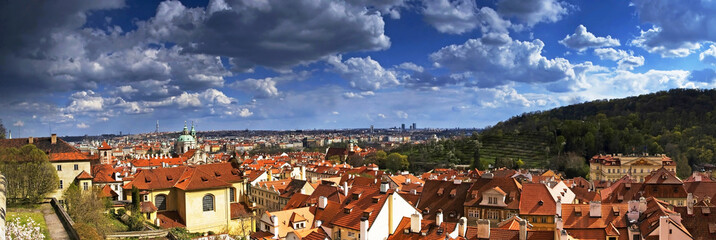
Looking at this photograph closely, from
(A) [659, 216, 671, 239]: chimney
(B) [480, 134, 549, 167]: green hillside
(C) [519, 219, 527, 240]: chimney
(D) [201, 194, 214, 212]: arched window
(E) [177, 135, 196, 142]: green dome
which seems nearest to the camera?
(C) [519, 219, 527, 240]: chimney

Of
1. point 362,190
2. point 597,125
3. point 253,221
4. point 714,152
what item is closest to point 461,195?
point 362,190

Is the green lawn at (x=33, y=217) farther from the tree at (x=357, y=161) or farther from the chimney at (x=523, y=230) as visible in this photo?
the tree at (x=357, y=161)

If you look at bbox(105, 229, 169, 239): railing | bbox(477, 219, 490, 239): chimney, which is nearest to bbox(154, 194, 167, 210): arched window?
bbox(105, 229, 169, 239): railing

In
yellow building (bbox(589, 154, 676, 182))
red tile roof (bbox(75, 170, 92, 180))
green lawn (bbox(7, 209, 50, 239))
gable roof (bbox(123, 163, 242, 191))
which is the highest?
red tile roof (bbox(75, 170, 92, 180))

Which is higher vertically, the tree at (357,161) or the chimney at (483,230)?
the chimney at (483,230)

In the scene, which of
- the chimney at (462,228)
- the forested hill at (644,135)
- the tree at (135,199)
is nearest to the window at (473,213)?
the chimney at (462,228)

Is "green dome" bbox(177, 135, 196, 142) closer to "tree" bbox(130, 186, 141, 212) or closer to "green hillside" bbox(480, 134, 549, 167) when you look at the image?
"green hillside" bbox(480, 134, 549, 167)

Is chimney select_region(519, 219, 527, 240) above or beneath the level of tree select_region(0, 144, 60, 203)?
beneath

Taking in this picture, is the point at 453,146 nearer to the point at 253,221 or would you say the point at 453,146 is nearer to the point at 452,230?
the point at 253,221
